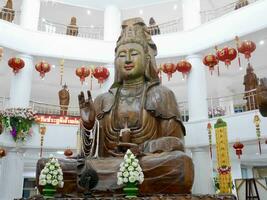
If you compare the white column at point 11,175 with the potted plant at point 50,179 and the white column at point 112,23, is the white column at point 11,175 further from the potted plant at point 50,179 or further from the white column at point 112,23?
the potted plant at point 50,179

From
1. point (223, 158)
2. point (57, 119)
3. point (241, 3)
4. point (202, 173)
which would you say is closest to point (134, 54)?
point (223, 158)

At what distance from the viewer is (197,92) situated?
32.9 feet

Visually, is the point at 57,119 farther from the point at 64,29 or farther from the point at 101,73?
the point at 64,29

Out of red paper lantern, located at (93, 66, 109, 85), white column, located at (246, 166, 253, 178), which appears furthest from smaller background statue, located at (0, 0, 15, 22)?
white column, located at (246, 166, 253, 178)

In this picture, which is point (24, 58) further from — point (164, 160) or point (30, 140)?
point (164, 160)

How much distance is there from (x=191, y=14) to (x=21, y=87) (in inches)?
226

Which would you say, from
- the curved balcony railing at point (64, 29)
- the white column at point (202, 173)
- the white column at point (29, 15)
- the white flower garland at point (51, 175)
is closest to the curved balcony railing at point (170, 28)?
the curved balcony railing at point (64, 29)

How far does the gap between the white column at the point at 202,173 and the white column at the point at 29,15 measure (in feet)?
20.9

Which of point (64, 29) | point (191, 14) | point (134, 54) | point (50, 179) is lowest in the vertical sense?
point (50, 179)

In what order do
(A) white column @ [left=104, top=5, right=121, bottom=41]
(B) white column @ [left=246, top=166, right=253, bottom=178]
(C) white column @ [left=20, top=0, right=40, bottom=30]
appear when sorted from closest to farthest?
(C) white column @ [left=20, top=0, right=40, bottom=30], (A) white column @ [left=104, top=5, right=121, bottom=41], (B) white column @ [left=246, top=166, right=253, bottom=178]

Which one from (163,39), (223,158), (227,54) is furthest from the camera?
(163,39)

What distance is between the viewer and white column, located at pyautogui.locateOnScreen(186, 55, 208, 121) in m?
9.95

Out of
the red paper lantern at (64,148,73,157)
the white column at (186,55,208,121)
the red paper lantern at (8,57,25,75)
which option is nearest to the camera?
the red paper lantern at (8,57,25,75)

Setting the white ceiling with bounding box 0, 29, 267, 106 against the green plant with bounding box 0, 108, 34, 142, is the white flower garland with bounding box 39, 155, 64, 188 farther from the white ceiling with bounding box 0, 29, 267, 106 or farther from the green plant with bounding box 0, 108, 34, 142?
the white ceiling with bounding box 0, 29, 267, 106
